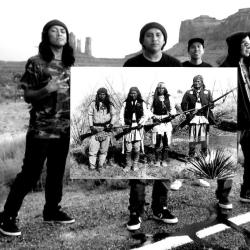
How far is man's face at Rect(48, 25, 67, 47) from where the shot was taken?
3.94 metres

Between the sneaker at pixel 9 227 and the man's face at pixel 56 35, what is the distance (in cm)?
175

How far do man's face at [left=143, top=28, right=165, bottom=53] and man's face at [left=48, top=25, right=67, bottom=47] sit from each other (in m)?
0.76

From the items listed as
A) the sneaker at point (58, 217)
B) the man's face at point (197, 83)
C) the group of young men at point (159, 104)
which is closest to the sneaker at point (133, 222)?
the group of young men at point (159, 104)

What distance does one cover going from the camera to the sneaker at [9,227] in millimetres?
4227

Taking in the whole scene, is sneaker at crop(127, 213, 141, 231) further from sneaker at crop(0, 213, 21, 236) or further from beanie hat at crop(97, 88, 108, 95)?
beanie hat at crop(97, 88, 108, 95)

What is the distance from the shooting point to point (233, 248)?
4.20 m

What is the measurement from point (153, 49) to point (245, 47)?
3.54 feet

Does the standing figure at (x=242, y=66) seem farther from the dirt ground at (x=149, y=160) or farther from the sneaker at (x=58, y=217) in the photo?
the sneaker at (x=58, y=217)

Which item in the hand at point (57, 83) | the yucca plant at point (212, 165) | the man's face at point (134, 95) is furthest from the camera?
the yucca plant at point (212, 165)

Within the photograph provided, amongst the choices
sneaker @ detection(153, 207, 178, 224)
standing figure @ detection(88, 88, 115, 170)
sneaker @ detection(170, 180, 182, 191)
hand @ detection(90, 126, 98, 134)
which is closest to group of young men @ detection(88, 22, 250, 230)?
standing figure @ detection(88, 88, 115, 170)

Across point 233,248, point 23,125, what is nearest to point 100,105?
point 233,248

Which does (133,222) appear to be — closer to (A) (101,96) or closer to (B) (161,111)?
(B) (161,111)

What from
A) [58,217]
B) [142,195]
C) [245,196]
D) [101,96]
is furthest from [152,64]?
[245,196]

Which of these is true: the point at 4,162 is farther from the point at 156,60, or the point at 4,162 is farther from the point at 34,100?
the point at 156,60
